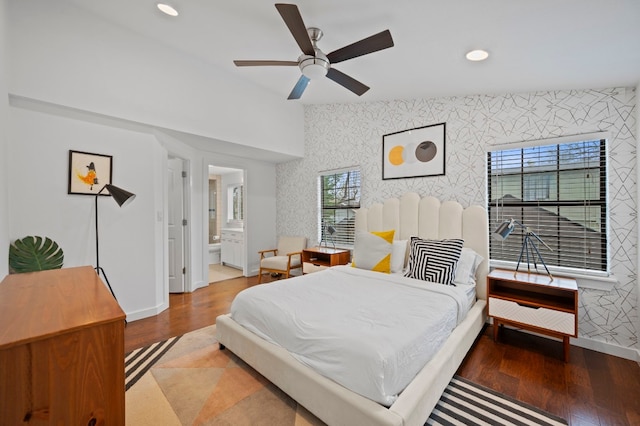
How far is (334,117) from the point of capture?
4426 mm

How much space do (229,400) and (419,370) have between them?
1254 mm

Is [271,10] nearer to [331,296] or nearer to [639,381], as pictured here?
[331,296]

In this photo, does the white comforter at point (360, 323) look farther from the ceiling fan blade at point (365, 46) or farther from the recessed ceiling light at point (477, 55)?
the recessed ceiling light at point (477, 55)

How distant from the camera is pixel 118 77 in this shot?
2775mm

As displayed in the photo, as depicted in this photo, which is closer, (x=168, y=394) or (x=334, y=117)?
(x=168, y=394)

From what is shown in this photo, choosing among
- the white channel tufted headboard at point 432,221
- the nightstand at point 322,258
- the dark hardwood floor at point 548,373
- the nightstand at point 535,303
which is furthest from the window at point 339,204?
the dark hardwood floor at point 548,373

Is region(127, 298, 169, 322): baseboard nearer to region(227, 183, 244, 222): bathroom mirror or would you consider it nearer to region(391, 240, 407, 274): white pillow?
region(391, 240, 407, 274): white pillow

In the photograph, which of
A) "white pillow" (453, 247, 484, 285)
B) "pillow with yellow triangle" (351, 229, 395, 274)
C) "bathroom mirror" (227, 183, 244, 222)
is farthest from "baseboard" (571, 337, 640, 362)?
"bathroom mirror" (227, 183, 244, 222)

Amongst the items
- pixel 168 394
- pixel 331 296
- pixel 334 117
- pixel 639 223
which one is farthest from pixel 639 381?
pixel 334 117

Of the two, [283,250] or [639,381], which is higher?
[283,250]

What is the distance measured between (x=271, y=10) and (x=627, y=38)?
→ 2426 mm

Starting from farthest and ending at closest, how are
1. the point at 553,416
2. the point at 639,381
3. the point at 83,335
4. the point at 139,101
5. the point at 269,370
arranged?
1. the point at 139,101
2. the point at 639,381
3. the point at 269,370
4. the point at 553,416
5. the point at 83,335

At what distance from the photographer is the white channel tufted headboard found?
2.95 m

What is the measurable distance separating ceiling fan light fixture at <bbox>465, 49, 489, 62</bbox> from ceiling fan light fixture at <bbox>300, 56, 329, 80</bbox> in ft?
3.82
